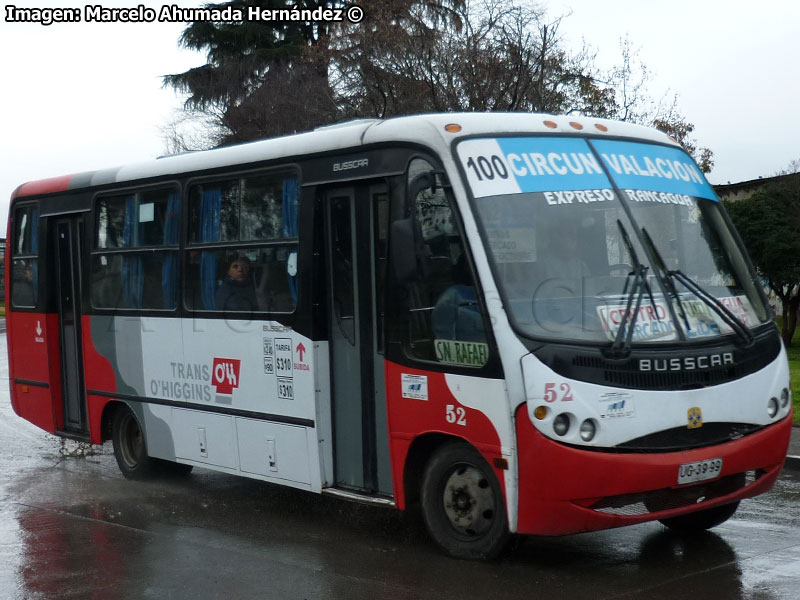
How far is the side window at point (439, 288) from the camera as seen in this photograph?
6828mm

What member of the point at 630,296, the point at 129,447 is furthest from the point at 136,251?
the point at 630,296

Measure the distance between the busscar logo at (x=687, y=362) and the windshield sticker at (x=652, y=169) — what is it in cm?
121

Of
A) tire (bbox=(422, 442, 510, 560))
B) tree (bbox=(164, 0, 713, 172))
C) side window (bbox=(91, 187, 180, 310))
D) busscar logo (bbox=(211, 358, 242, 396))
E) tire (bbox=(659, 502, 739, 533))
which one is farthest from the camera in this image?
tree (bbox=(164, 0, 713, 172))

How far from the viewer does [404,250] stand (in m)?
6.87

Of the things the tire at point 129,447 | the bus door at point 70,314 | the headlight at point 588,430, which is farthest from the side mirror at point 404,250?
the bus door at point 70,314

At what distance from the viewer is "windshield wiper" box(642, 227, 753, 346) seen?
22.9ft

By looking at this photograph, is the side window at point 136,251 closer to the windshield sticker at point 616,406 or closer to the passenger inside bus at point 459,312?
the passenger inside bus at point 459,312

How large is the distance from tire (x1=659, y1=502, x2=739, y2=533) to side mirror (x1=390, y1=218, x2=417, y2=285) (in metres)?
2.49

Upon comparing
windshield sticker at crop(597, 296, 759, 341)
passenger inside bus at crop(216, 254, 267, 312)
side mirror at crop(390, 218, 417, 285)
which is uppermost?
side mirror at crop(390, 218, 417, 285)

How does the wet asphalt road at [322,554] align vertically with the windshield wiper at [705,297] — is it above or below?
below

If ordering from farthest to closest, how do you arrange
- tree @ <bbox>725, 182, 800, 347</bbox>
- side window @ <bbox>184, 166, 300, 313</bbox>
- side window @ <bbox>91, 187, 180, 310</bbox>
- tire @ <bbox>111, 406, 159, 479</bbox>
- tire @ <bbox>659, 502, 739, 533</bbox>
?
tree @ <bbox>725, 182, 800, 347</bbox>, tire @ <bbox>111, 406, 159, 479</bbox>, side window @ <bbox>91, 187, 180, 310</bbox>, side window @ <bbox>184, 166, 300, 313</bbox>, tire @ <bbox>659, 502, 739, 533</bbox>

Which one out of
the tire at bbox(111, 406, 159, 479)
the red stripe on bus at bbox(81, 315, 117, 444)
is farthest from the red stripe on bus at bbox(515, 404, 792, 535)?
the red stripe on bus at bbox(81, 315, 117, 444)

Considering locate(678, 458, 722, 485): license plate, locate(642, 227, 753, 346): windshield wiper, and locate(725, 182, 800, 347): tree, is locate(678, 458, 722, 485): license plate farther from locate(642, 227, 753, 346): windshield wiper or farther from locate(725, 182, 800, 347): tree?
locate(725, 182, 800, 347): tree

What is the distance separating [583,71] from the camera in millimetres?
24203
